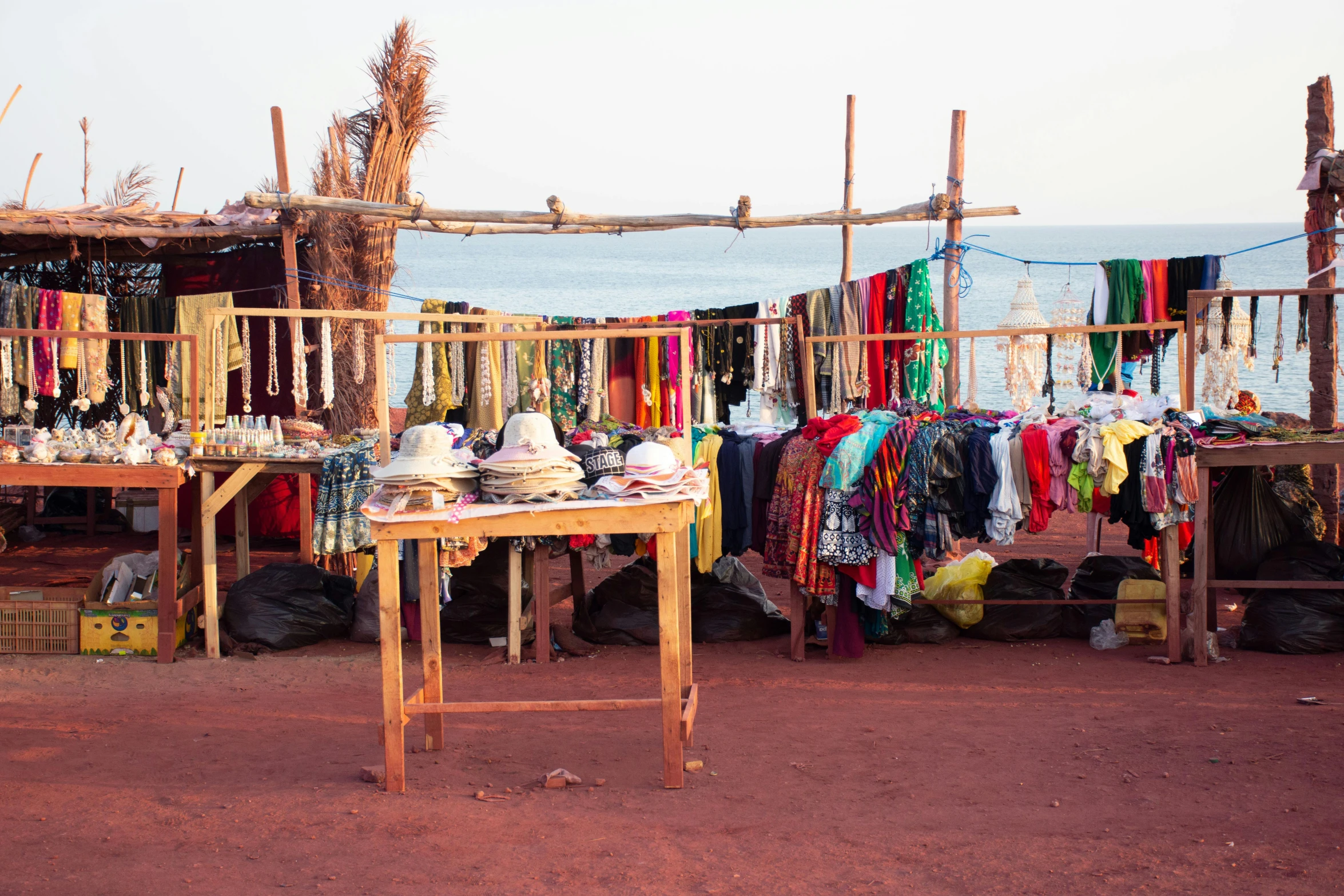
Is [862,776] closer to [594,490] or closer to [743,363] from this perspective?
[594,490]

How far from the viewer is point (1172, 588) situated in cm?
727

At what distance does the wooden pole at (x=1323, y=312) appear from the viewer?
8.89 meters

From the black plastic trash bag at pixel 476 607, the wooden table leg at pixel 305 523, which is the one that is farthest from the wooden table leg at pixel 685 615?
the wooden table leg at pixel 305 523

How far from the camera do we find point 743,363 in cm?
930

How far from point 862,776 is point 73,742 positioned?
3928 millimetres

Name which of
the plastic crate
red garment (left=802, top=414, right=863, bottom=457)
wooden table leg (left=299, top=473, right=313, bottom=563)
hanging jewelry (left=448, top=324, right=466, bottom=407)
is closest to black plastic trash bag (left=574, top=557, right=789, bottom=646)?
red garment (left=802, top=414, right=863, bottom=457)

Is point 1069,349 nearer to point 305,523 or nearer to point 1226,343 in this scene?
point 1226,343

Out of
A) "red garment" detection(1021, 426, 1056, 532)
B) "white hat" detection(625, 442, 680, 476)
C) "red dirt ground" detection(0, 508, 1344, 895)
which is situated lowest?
"red dirt ground" detection(0, 508, 1344, 895)

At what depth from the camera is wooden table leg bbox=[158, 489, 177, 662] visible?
761 centimetres

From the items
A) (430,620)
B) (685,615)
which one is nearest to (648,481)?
(685,615)

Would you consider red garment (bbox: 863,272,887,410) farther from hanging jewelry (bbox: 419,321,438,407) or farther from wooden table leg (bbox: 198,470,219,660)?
wooden table leg (bbox: 198,470,219,660)

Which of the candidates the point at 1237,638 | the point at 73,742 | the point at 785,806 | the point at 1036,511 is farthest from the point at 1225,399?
the point at 73,742

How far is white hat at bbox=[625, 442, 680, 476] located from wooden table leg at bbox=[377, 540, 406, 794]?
1105 millimetres

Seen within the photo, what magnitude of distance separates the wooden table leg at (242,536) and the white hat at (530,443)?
3.85 metres
